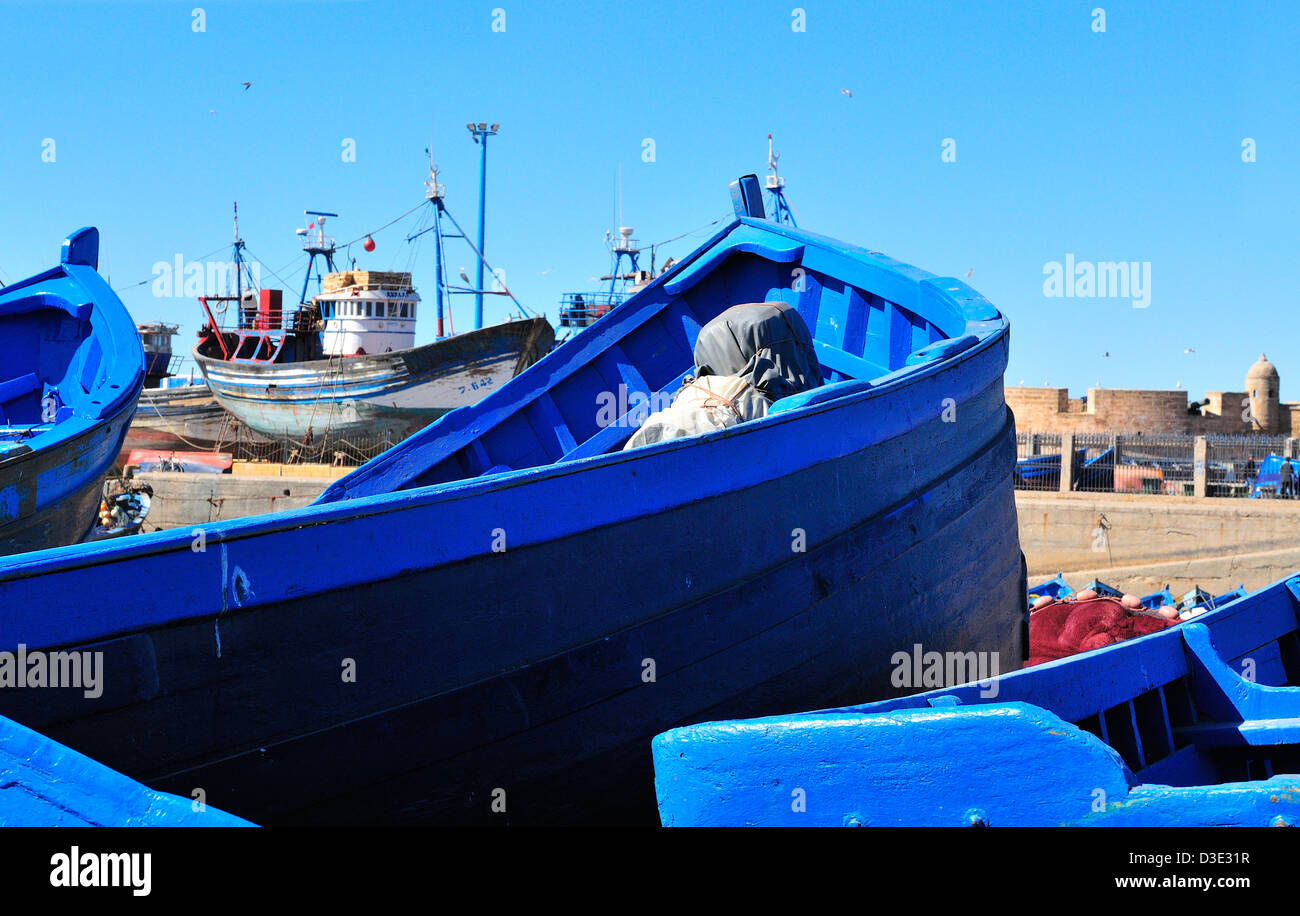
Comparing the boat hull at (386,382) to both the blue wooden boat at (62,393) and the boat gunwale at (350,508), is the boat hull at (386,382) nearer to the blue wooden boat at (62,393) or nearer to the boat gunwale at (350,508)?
the blue wooden boat at (62,393)

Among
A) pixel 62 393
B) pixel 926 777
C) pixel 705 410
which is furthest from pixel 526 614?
pixel 62 393

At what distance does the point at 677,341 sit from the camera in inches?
311

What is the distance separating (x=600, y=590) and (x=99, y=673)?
1.47 m

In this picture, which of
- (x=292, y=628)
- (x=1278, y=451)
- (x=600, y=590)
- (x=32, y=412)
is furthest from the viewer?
(x=1278, y=451)

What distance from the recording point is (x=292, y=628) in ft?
9.57

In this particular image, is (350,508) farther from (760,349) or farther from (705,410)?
(760,349)

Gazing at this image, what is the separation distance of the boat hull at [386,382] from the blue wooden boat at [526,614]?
24.4 meters

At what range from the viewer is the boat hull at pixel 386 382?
95.1ft

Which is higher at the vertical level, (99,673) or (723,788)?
(99,673)

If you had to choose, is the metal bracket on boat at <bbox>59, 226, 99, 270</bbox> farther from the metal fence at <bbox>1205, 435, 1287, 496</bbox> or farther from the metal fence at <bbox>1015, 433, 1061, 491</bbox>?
the metal fence at <bbox>1205, 435, 1287, 496</bbox>

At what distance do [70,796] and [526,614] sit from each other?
1.68 m
